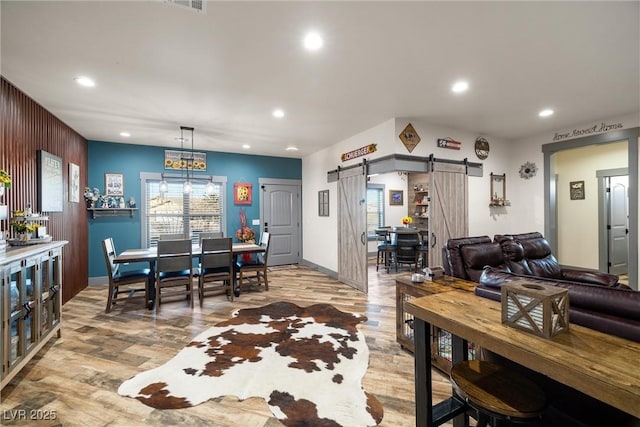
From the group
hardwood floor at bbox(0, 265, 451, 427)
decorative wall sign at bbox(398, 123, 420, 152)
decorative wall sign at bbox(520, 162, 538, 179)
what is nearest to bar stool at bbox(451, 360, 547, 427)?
hardwood floor at bbox(0, 265, 451, 427)

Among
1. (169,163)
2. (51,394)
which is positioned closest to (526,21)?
(51,394)

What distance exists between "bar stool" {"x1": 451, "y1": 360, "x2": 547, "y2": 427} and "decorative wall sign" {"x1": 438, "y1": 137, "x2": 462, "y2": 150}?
404 cm

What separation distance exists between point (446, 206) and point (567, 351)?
4015 mm

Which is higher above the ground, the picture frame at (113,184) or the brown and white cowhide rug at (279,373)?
the picture frame at (113,184)

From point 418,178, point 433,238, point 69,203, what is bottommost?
point 433,238

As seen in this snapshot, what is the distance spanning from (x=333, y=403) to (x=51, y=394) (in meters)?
2.17

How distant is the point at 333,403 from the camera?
1989 mm

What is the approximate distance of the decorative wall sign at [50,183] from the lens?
11.5 ft

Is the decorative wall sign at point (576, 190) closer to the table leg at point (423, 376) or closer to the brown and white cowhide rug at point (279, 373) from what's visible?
the brown and white cowhide rug at point (279, 373)

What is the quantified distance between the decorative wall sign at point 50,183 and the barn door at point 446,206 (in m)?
5.51

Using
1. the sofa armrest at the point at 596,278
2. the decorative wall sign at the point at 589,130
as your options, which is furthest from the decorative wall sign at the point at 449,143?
the sofa armrest at the point at 596,278

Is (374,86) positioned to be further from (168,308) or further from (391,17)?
(168,308)

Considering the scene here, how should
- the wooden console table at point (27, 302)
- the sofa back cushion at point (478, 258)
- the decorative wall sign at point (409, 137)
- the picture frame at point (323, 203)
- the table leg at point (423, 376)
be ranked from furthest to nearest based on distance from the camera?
the picture frame at point (323, 203), the decorative wall sign at point (409, 137), the sofa back cushion at point (478, 258), the wooden console table at point (27, 302), the table leg at point (423, 376)

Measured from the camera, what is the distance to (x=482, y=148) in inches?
206
